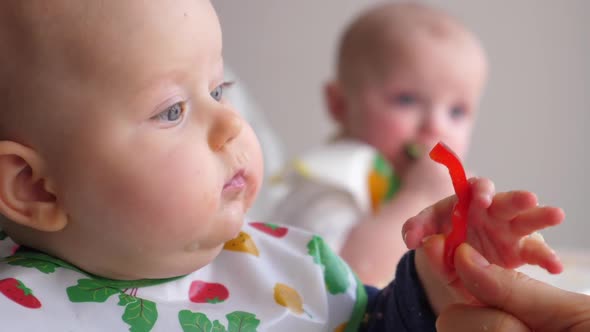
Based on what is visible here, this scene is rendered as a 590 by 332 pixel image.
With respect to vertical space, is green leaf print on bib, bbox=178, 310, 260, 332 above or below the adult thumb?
above

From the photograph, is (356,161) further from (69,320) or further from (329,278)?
(69,320)

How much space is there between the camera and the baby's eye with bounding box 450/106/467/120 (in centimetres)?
163

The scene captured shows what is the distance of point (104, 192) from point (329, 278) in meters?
0.27

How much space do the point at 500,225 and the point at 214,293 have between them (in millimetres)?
290

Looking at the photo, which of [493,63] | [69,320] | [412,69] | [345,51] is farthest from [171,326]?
[493,63]

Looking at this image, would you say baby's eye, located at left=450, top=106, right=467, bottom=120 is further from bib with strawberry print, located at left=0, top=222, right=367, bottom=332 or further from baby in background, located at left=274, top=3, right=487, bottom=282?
bib with strawberry print, located at left=0, top=222, right=367, bottom=332

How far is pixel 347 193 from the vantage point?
1546 mm

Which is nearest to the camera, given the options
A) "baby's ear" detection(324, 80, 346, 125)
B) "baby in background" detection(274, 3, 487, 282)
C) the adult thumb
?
the adult thumb

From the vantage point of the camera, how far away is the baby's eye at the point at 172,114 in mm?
680

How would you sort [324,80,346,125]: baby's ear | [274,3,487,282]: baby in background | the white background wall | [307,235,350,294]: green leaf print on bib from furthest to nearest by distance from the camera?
the white background wall
[324,80,346,125]: baby's ear
[274,3,487,282]: baby in background
[307,235,350,294]: green leaf print on bib

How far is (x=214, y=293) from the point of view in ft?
2.60

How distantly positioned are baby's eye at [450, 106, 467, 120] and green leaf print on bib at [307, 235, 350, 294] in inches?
32.5

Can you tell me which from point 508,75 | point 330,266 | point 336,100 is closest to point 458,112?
point 336,100

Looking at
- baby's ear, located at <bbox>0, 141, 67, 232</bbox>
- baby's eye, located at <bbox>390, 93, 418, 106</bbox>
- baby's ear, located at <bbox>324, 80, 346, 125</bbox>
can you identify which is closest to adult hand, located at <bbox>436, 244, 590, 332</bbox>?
baby's ear, located at <bbox>0, 141, 67, 232</bbox>
